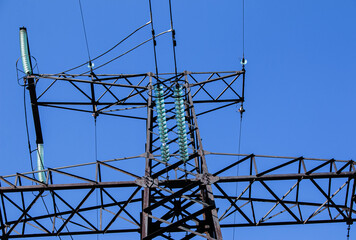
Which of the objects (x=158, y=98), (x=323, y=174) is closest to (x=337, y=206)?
(x=323, y=174)

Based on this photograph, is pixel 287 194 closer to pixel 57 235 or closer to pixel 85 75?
pixel 57 235

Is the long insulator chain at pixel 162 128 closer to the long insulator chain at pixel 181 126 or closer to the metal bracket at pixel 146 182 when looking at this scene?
the long insulator chain at pixel 181 126

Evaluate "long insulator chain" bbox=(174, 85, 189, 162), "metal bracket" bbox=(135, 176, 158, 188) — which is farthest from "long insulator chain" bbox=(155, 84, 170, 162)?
"metal bracket" bbox=(135, 176, 158, 188)

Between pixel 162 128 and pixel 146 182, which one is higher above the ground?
pixel 162 128

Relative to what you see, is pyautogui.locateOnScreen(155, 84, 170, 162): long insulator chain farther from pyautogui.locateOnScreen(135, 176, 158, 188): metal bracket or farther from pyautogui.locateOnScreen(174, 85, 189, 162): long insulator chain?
pyautogui.locateOnScreen(135, 176, 158, 188): metal bracket

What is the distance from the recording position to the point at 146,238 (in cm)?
1110

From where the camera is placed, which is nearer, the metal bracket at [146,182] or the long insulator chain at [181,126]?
the metal bracket at [146,182]

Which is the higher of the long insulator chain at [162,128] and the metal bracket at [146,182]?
the long insulator chain at [162,128]

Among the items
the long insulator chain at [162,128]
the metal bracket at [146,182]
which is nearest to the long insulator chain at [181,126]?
the long insulator chain at [162,128]

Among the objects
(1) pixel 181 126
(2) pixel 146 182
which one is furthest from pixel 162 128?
(2) pixel 146 182

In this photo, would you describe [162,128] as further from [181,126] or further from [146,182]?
[146,182]

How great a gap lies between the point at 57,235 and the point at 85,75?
7142 mm

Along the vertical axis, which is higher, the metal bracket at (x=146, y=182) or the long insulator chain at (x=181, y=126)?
the long insulator chain at (x=181, y=126)

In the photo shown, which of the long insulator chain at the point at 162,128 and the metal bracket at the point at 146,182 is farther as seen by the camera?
the long insulator chain at the point at 162,128
